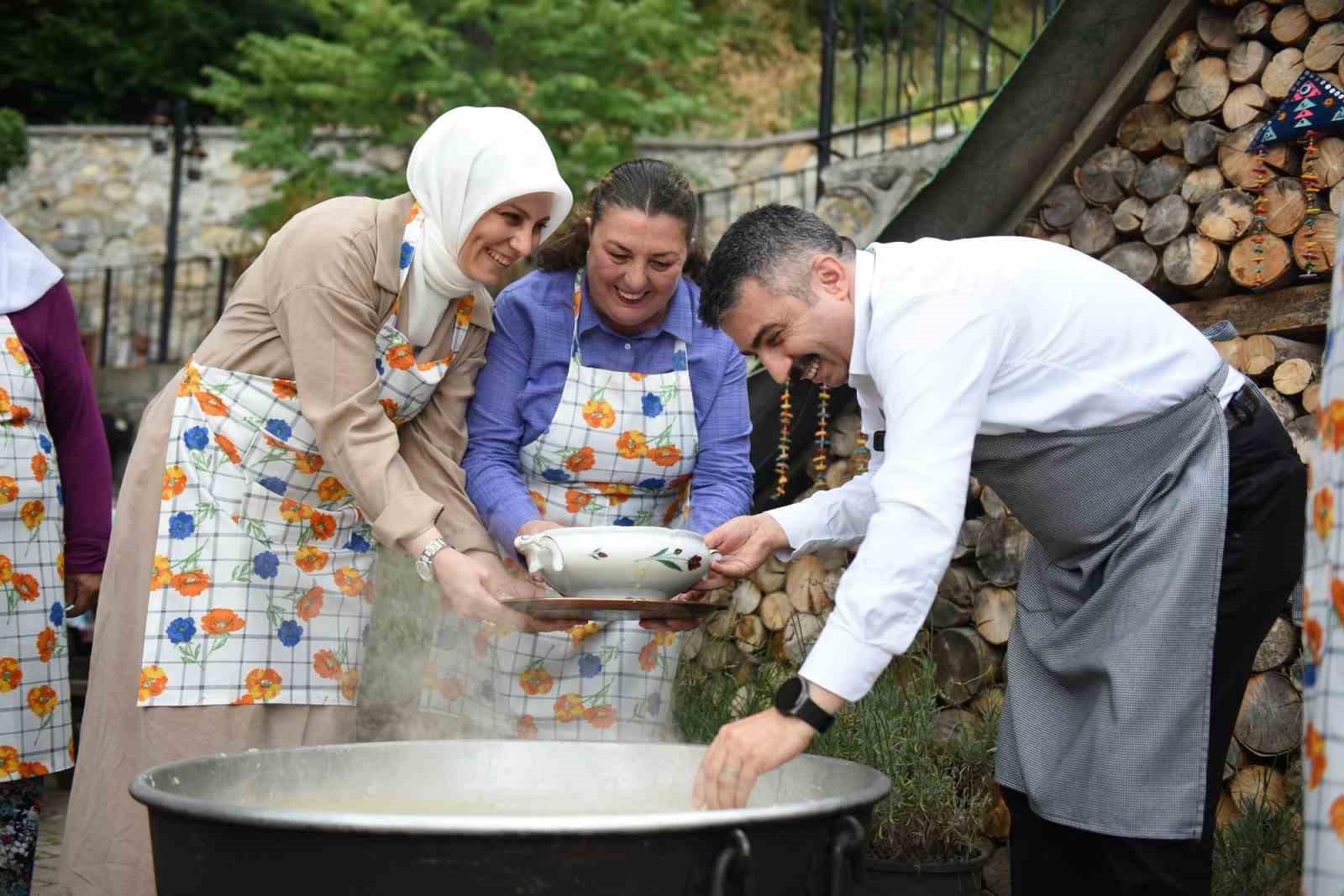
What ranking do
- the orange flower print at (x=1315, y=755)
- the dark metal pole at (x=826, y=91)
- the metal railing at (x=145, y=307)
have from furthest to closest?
the metal railing at (x=145, y=307) < the dark metal pole at (x=826, y=91) < the orange flower print at (x=1315, y=755)

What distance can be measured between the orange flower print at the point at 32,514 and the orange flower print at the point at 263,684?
643mm

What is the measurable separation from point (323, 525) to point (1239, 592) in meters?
1.66

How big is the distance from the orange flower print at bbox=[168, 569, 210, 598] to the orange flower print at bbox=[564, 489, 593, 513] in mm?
823

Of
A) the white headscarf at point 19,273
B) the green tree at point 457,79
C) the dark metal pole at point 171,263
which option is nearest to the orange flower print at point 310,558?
the white headscarf at point 19,273

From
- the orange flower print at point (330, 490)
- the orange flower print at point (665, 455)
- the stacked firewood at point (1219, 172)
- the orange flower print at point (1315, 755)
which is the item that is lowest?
the orange flower print at point (1315, 755)

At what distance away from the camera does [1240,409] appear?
7.44ft

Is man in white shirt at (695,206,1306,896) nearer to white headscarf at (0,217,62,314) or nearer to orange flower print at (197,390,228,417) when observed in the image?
orange flower print at (197,390,228,417)

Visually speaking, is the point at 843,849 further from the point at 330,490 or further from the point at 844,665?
the point at 330,490

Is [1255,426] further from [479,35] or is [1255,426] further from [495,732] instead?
[479,35]

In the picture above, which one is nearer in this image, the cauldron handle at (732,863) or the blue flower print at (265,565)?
the cauldron handle at (732,863)

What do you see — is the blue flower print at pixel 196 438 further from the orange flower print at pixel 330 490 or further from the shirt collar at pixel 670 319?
the shirt collar at pixel 670 319

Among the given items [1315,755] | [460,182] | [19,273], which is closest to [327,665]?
[460,182]

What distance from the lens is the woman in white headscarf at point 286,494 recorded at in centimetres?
249

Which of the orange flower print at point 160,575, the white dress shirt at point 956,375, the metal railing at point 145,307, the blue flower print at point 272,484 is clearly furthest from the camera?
the metal railing at point 145,307
